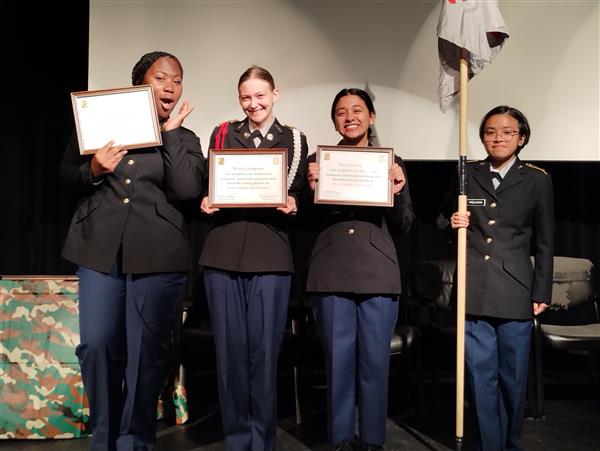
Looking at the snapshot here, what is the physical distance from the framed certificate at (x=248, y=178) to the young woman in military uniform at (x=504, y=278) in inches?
32.8

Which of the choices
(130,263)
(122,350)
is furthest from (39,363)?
(130,263)

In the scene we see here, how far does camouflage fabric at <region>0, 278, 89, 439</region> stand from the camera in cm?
282

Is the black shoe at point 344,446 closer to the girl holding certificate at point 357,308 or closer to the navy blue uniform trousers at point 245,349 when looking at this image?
the girl holding certificate at point 357,308

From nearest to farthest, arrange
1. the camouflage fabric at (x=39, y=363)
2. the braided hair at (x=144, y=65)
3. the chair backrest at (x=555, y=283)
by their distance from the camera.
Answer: the braided hair at (x=144, y=65), the camouflage fabric at (x=39, y=363), the chair backrest at (x=555, y=283)

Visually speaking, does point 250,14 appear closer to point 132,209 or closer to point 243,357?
point 132,209

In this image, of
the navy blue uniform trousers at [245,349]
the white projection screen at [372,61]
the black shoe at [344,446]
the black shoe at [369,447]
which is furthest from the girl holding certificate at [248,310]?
the white projection screen at [372,61]

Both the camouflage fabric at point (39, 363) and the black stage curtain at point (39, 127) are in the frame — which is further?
the black stage curtain at point (39, 127)

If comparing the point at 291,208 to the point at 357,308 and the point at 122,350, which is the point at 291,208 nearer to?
the point at 357,308

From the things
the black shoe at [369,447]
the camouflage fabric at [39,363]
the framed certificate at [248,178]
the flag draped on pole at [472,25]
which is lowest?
the black shoe at [369,447]

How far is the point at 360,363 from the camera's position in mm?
2436

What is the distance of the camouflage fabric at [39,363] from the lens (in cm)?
282

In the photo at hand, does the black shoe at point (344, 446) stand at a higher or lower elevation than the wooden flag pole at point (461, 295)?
lower

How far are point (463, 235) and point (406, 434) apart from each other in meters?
1.18

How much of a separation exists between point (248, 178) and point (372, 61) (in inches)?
64.7
